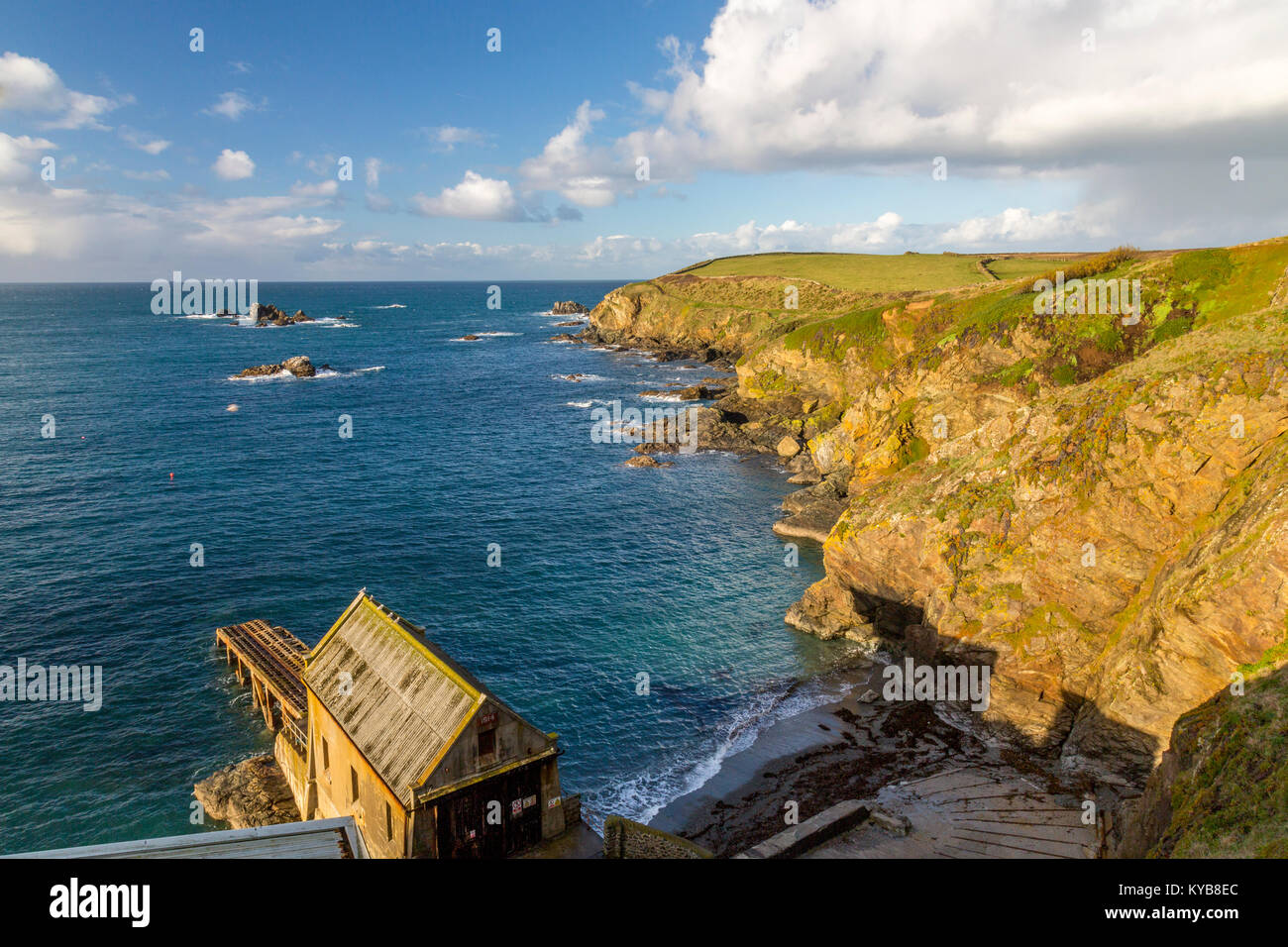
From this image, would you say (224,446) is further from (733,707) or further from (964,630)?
(964,630)

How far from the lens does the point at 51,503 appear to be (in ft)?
220

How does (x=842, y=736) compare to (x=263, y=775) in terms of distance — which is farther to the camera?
(x=842, y=736)

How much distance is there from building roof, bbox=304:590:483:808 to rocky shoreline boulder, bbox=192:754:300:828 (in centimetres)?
759

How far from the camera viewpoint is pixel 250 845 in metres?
18.2

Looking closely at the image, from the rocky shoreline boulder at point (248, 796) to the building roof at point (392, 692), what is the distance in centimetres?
759

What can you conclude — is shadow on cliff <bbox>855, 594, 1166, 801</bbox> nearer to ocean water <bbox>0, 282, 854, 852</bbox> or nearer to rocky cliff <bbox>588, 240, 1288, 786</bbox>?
rocky cliff <bbox>588, 240, 1288, 786</bbox>

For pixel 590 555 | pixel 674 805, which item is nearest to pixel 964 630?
pixel 674 805

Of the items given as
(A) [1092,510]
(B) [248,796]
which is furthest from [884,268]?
(B) [248,796]

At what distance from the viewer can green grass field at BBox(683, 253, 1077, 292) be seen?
402 ft

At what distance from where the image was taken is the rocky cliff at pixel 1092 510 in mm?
29500

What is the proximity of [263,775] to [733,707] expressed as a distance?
24287 millimetres

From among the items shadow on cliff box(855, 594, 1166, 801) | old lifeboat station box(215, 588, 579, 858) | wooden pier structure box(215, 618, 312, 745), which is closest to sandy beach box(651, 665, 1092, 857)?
shadow on cliff box(855, 594, 1166, 801)

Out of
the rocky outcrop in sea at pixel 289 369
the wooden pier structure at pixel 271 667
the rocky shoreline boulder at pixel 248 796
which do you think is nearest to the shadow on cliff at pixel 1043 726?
the rocky shoreline boulder at pixel 248 796

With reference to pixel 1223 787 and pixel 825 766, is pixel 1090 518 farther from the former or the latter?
pixel 1223 787
